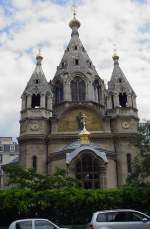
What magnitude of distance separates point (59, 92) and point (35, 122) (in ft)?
26.3

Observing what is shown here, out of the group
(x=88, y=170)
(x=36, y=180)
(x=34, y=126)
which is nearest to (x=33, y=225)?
(x=36, y=180)

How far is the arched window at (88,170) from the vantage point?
38406 millimetres

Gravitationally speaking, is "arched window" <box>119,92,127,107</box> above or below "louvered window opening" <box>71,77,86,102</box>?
below

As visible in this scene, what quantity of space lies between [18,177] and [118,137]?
54.3 ft

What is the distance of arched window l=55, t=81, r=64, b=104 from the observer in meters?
50.1

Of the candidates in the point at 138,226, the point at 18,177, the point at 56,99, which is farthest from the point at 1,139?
the point at 138,226

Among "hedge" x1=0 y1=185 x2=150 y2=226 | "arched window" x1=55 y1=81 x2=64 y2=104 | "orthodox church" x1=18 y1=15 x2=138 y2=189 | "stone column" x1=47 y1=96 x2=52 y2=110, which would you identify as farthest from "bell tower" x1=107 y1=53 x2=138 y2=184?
"hedge" x1=0 y1=185 x2=150 y2=226

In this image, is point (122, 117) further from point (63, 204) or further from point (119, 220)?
point (119, 220)

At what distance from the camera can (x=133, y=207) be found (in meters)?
24.2

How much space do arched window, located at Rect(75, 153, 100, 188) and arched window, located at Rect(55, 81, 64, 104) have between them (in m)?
13.5

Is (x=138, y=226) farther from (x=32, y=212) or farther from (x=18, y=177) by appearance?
(x=18, y=177)

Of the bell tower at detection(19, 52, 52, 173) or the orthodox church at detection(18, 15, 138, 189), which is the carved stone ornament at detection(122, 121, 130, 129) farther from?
the bell tower at detection(19, 52, 52, 173)

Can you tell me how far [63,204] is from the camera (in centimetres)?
2355

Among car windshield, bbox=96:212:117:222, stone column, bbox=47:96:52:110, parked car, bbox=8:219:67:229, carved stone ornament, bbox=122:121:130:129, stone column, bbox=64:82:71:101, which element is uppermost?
stone column, bbox=64:82:71:101
